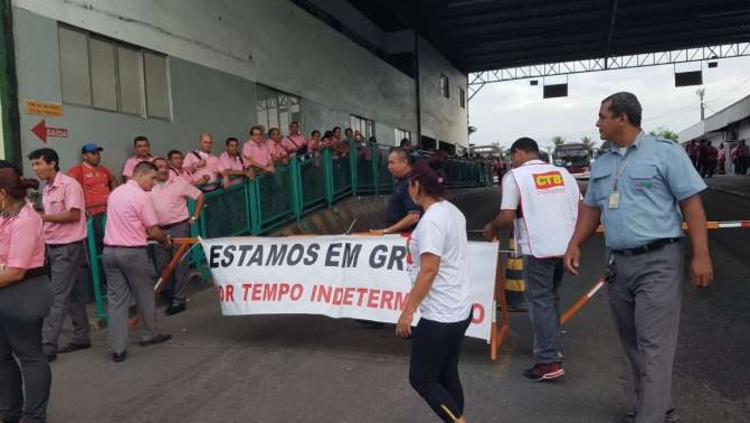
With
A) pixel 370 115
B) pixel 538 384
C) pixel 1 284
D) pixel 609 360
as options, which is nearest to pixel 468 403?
pixel 538 384

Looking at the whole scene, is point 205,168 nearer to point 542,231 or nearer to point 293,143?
point 293,143

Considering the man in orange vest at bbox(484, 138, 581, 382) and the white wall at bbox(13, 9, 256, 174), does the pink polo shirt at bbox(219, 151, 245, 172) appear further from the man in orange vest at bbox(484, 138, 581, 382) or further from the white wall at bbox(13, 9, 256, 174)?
the man in orange vest at bbox(484, 138, 581, 382)

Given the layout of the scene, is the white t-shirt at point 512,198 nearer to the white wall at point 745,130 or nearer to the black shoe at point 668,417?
the black shoe at point 668,417

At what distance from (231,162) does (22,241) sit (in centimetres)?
592

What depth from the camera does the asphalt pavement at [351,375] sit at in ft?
12.6

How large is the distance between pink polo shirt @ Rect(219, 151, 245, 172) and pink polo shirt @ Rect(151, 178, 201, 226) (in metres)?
1.94

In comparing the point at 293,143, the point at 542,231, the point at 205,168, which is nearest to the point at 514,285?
the point at 542,231

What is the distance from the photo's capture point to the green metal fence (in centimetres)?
805

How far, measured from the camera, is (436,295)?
2.91m

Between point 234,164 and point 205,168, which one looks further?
point 234,164

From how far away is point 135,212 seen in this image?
212 inches

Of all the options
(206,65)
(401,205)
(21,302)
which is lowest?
(21,302)

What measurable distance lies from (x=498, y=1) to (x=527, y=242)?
18781 millimetres

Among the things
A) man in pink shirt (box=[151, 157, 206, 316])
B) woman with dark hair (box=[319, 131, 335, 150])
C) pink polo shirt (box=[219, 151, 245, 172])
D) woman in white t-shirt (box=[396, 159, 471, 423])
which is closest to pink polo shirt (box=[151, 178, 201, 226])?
man in pink shirt (box=[151, 157, 206, 316])
